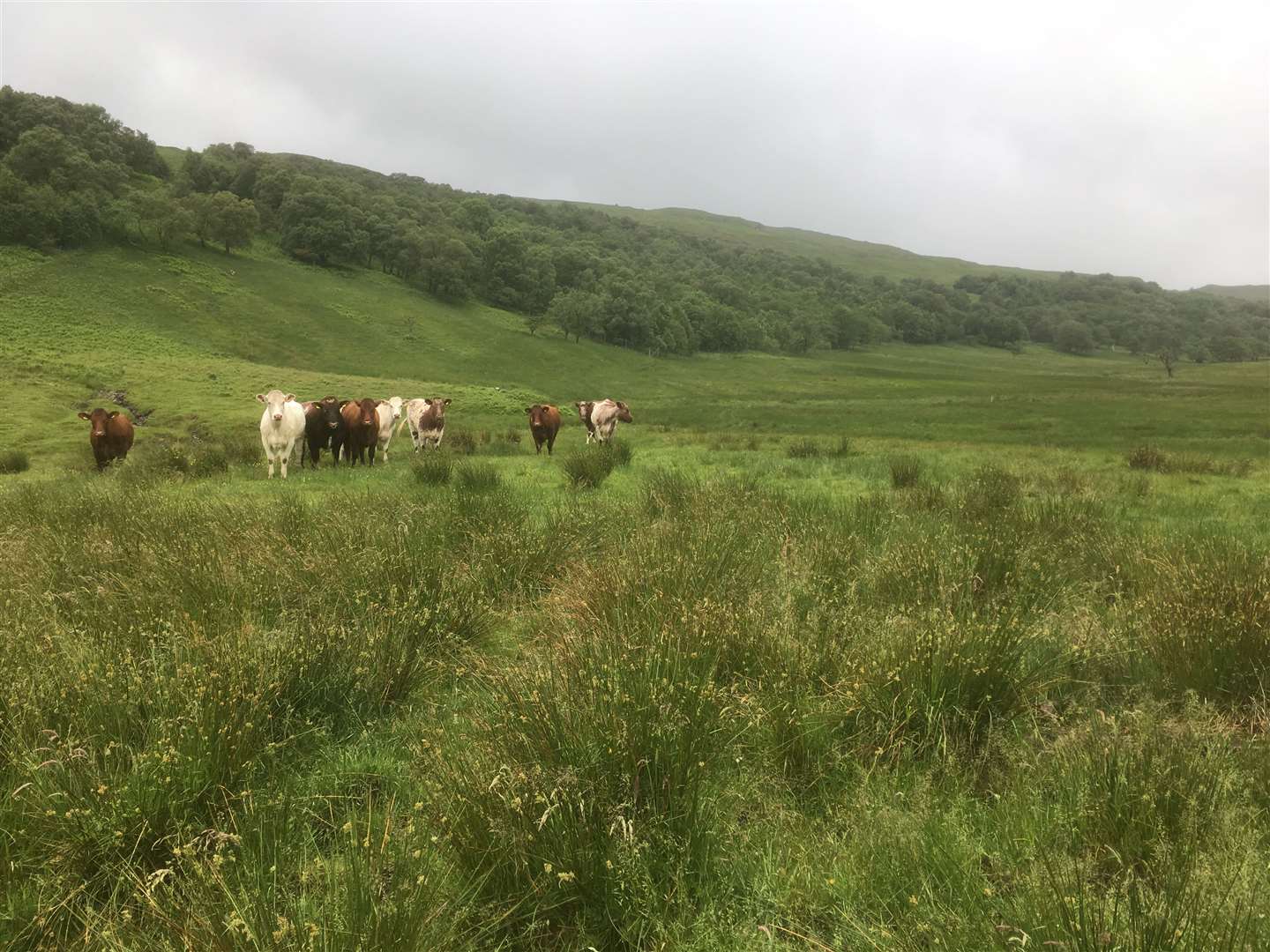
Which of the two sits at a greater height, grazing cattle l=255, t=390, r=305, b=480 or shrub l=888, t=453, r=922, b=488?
shrub l=888, t=453, r=922, b=488

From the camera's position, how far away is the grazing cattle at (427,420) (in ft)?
69.6

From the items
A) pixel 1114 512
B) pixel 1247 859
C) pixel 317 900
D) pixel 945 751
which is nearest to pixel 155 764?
pixel 317 900

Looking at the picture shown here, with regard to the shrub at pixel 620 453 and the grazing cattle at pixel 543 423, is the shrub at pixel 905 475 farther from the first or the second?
the grazing cattle at pixel 543 423

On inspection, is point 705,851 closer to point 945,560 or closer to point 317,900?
point 317,900

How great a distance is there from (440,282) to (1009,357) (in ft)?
355

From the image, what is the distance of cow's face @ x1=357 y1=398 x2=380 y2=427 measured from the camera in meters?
17.1

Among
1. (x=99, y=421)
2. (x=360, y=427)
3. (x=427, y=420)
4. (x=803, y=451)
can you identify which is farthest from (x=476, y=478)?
(x=803, y=451)

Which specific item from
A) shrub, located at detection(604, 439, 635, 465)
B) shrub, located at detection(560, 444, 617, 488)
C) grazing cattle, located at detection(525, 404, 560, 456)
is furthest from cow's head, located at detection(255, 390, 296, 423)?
shrub, located at detection(604, 439, 635, 465)

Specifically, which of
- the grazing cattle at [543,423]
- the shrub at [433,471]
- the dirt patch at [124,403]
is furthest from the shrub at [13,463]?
the grazing cattle at [543,423]

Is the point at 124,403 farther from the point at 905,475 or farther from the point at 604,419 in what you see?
the point at 905,475

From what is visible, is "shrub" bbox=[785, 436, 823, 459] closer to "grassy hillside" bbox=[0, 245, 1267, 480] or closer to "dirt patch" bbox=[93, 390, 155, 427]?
"grassy hillside" bbox=[0, 245, 1267, 480]

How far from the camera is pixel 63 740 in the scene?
2.97 m

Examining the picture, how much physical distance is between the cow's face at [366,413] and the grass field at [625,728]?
8.79 m

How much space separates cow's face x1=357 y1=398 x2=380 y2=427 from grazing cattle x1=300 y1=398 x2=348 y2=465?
0.49 meters
